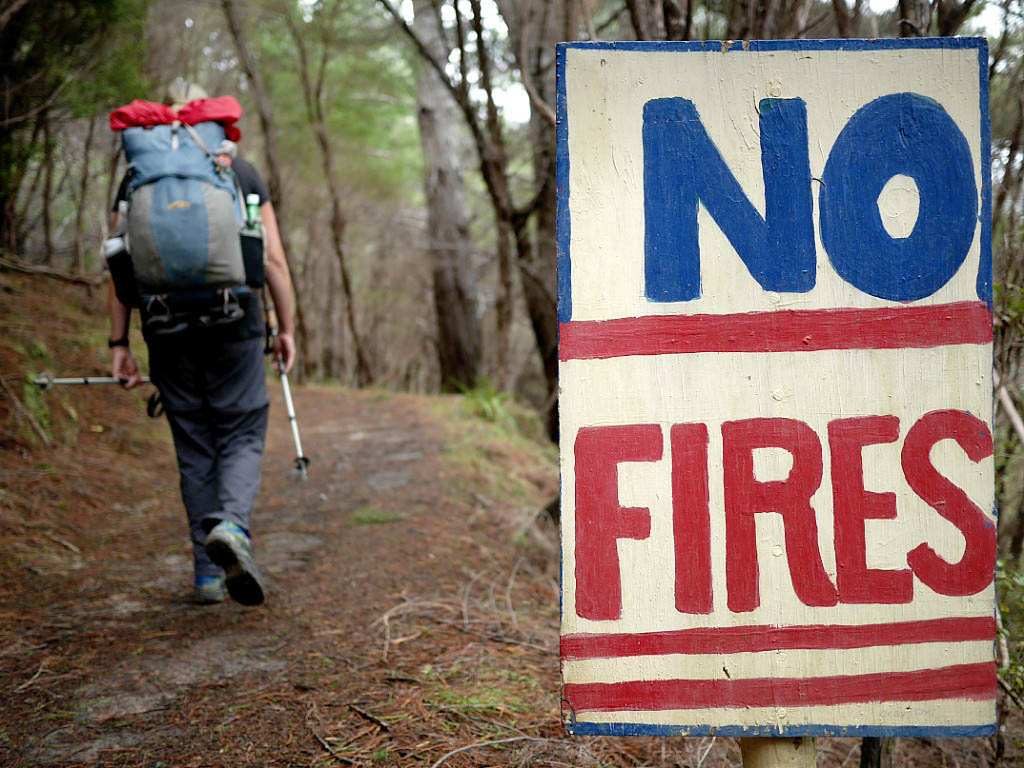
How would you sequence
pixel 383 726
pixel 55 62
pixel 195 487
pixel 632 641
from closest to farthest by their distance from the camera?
1. pixel 632 641
2. pixel 383 726
3. pixel 195 487
4. pixel 55 62

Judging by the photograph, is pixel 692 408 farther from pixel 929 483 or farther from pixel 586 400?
pixel 929 483

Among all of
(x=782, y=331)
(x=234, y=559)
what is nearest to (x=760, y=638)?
(x=782, y=331)

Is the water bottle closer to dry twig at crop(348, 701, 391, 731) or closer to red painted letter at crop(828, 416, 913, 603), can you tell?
dry twig at crop(348, 701, 391, 731)

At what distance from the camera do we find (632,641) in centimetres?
137

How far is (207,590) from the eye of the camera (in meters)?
2.94

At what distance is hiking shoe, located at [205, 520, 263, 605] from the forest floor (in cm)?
19

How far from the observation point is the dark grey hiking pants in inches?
115

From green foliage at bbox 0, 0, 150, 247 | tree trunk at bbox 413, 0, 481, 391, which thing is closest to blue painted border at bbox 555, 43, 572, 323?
green foliage at bbox 0, 0, 150, 247

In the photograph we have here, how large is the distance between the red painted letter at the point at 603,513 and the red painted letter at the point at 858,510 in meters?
0.32

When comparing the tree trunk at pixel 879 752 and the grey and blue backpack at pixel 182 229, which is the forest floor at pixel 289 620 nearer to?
the tree trunk at pixel 879 752

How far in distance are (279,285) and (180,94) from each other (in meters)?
0.79

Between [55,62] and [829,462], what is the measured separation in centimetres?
614

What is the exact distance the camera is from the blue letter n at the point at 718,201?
1406mm

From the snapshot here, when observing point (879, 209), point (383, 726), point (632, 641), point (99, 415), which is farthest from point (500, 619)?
point (99, 415)
